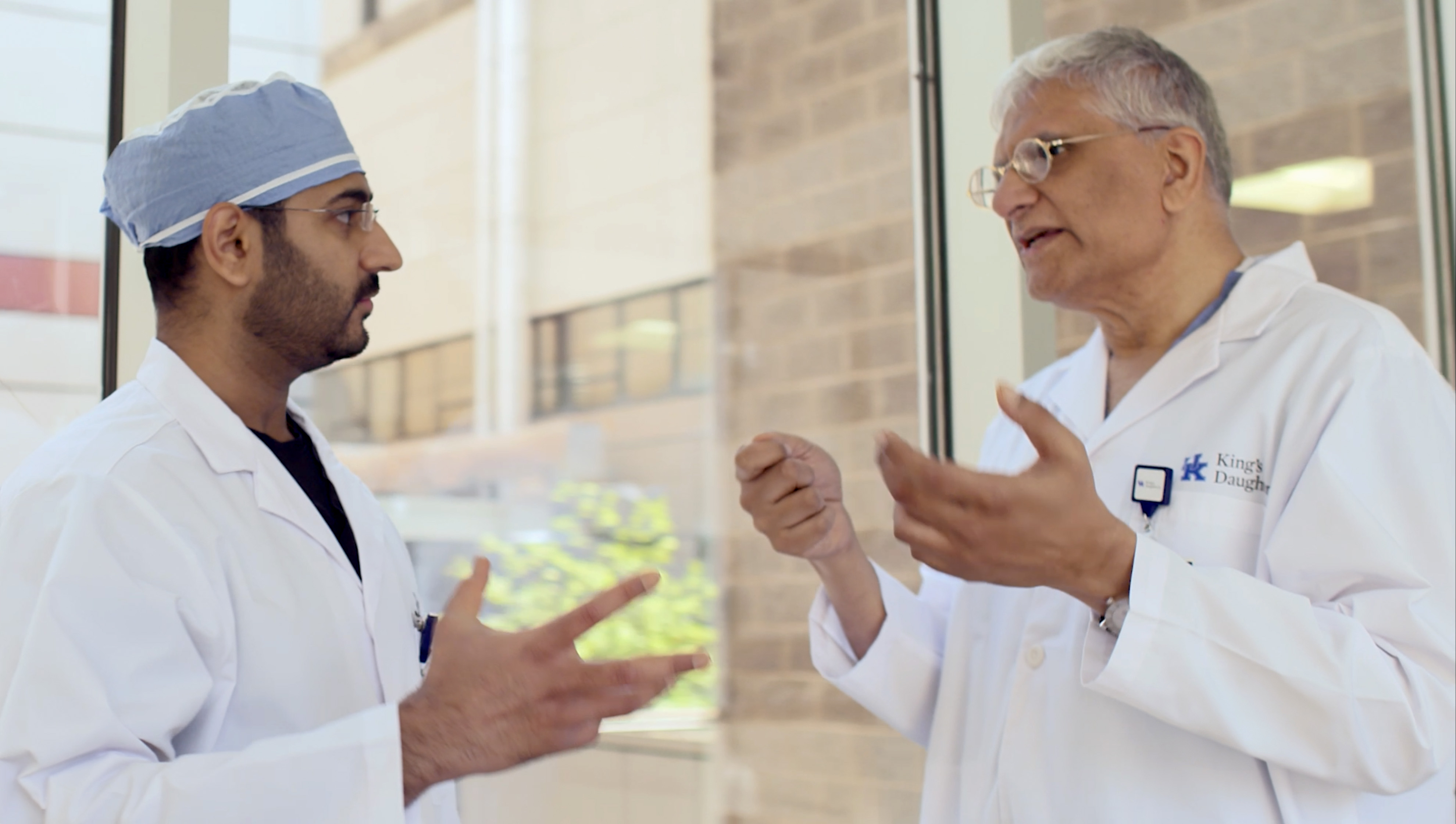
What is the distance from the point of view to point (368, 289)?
146cm

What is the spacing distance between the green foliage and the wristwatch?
927mm

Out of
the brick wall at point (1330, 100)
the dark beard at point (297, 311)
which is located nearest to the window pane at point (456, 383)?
the dark beard at point (297, 311)

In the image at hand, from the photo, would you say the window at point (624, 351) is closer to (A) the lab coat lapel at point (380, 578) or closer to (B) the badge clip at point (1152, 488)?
(A) the lab coat lapel at point (380, 578)

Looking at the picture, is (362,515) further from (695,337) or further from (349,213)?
(695,337)

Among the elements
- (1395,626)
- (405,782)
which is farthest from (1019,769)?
(405,782)

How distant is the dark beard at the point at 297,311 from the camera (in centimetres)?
137

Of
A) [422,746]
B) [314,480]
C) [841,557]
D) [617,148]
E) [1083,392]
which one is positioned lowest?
[422,746]

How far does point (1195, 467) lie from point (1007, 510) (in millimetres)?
444

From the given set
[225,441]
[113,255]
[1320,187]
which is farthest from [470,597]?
[1320,187]

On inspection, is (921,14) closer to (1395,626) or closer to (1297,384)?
(1297,384)

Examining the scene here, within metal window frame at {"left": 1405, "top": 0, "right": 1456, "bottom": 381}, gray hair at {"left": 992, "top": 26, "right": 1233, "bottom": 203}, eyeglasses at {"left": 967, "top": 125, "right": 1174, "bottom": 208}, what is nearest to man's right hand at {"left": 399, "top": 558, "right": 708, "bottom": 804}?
eyeglasses at {"left": 967, "top": 125, "right": 1174, "bottom": 208}

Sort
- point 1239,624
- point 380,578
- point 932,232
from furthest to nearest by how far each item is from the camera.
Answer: point 932,232
point 380,578
point 1239,624

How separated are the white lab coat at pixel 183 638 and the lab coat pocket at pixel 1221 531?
902 mm

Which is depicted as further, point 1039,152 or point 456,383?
point 456,383
